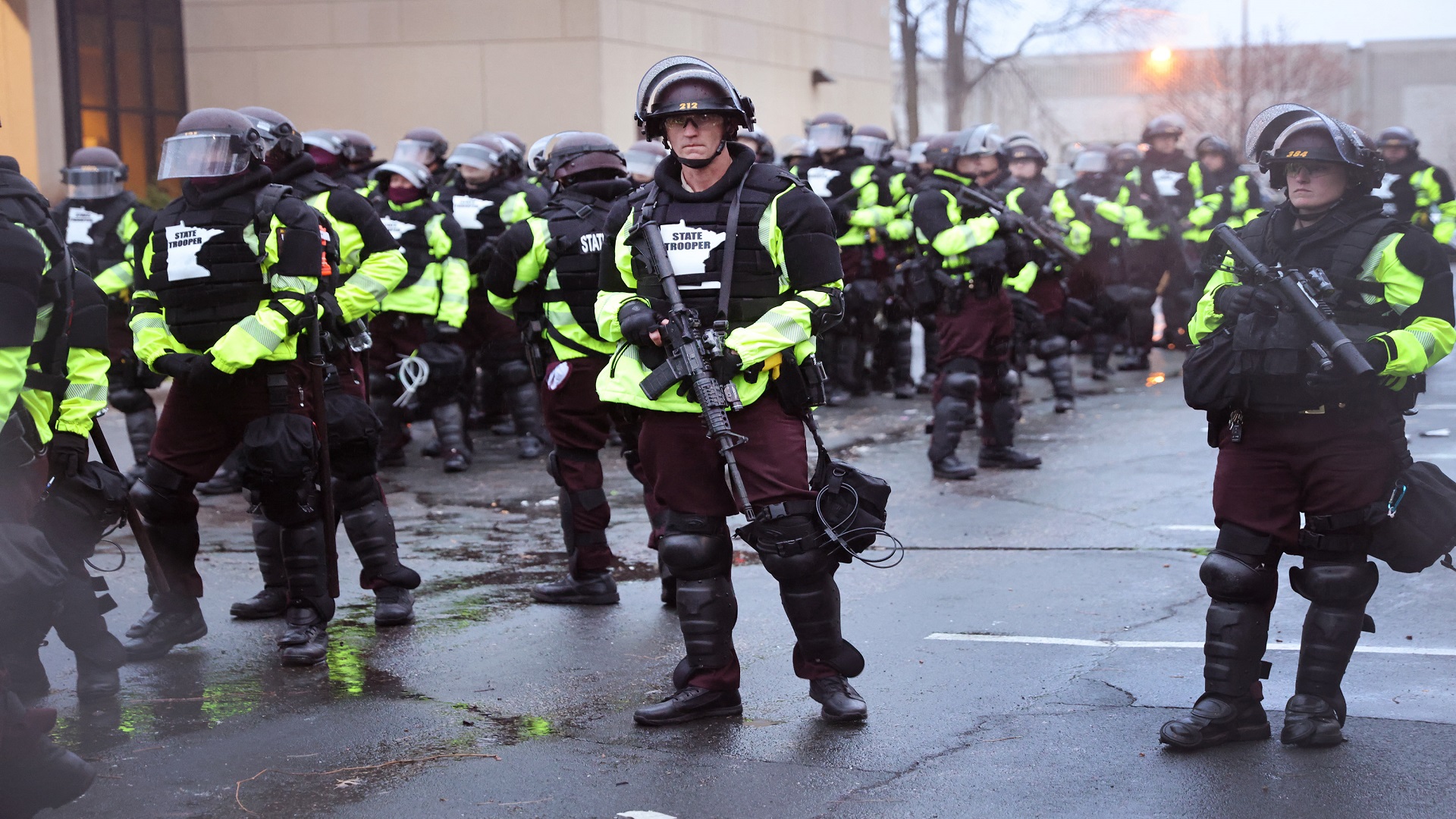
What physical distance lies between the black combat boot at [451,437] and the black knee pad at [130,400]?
179 cm

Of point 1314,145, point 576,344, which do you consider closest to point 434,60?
point 576,344

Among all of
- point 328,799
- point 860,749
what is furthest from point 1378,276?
point 328,799

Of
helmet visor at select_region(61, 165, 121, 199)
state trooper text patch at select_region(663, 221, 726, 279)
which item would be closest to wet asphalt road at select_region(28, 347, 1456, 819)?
state trooper text patch at select_region(663, 221, 726, 279)

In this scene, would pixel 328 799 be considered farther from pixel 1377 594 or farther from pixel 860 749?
pixel 1377 594

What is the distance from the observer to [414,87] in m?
18.8

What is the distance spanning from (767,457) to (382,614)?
7.06 ft

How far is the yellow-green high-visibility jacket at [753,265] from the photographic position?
4707mm

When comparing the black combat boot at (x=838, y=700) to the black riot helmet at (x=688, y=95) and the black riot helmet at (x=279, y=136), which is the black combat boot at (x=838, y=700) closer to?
the black riot helmet at (x=688, y=95)

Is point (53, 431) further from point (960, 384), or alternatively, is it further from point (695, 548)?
point (960, 384)

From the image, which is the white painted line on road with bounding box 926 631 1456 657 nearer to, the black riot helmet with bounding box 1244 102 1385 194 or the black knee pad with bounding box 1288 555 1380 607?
A: the black knee pad with bounding box 1288 555 1380 607

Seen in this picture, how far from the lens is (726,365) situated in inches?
181

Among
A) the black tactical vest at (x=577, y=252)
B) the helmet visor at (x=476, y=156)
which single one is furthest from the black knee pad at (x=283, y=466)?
the helmet visor at (x=476, y=156)

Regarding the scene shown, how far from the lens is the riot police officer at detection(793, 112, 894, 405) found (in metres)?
12.3

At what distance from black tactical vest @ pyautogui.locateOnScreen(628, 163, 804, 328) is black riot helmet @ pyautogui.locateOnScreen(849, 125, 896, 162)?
27.2 ft
